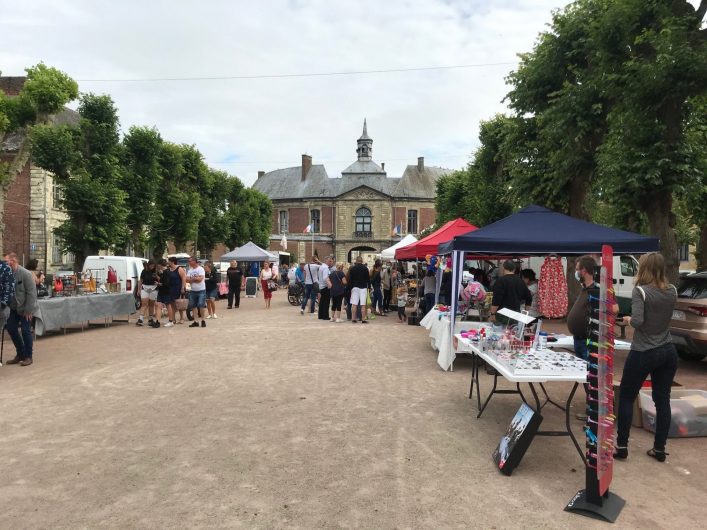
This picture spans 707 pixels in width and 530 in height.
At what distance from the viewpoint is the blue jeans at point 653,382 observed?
4.21 m

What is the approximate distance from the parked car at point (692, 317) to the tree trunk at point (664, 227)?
1641mm

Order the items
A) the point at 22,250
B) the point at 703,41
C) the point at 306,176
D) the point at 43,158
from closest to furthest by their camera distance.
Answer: the point at 703,41 → the point at 43,158 → the point at 22,250 → the point at 306,176

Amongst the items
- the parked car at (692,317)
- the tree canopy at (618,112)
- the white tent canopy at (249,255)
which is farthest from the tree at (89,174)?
the parked car at (692,317)

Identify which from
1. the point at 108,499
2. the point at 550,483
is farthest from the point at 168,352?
the point at 550,483

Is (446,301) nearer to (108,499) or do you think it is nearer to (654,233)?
(654,233)

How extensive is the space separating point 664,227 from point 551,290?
8.04 ft

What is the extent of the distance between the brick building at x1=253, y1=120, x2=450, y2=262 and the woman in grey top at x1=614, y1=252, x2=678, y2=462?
A: 62559mm

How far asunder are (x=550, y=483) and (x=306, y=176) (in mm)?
70123

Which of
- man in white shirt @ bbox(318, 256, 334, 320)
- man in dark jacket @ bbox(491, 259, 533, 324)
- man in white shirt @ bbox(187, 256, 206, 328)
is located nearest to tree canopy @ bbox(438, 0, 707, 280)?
man in dark jacket @ bbox(491, 259, 533, 324)

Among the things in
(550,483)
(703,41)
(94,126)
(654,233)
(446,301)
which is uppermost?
(94,126)

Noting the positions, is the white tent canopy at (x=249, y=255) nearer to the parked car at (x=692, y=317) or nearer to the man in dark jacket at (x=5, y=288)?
the man in dark jacket at (x=5, y=288)

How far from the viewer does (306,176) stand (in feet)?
237

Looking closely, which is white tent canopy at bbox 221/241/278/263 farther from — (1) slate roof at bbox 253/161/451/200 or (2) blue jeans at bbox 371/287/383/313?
(1) slate roof at bbox 253/161/451/200

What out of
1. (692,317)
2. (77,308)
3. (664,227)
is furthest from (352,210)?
(692,317)
